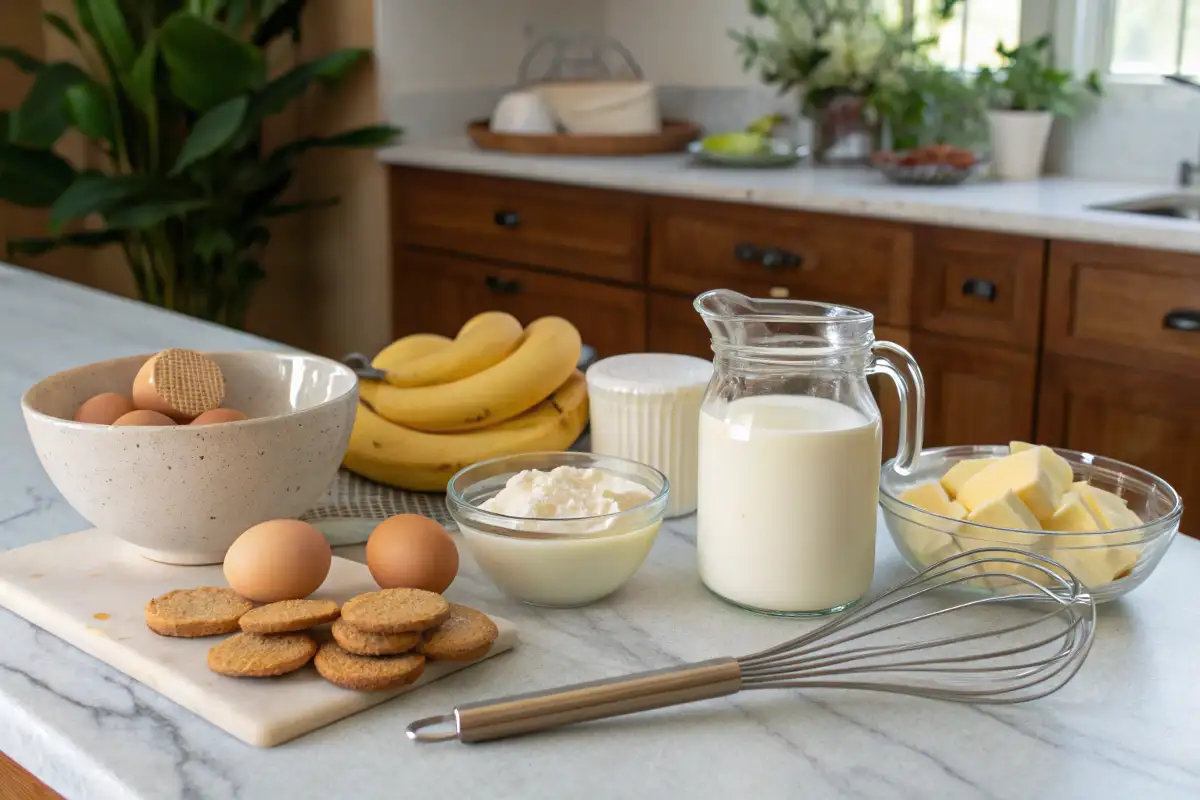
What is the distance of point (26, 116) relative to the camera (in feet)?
9.93

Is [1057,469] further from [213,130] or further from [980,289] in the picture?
[213,130]

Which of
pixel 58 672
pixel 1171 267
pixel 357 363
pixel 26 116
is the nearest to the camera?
pixel 58 672

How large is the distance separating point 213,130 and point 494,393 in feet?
6.98

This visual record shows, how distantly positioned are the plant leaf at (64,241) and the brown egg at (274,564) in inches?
110

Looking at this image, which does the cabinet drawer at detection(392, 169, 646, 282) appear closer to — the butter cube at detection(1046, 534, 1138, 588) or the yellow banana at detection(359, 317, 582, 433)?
the yellow banana at detection(359, 317, 582, 433)

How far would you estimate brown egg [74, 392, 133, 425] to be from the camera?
2.86 feet

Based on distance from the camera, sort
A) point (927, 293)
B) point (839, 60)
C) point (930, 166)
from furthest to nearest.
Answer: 1. point (839, 60)
2. point (930, 166)
3. point (927, 293)

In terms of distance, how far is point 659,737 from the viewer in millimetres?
657

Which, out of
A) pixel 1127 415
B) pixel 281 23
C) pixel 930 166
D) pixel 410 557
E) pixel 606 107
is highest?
pixel 281 23

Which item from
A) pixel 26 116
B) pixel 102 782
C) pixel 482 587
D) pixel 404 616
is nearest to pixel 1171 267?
pixel 482 587

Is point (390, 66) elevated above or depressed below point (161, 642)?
above

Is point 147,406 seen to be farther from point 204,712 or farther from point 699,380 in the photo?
point 699,380

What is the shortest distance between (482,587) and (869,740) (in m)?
0.30

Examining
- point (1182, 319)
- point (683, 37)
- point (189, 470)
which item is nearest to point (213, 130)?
point (683, 37)
